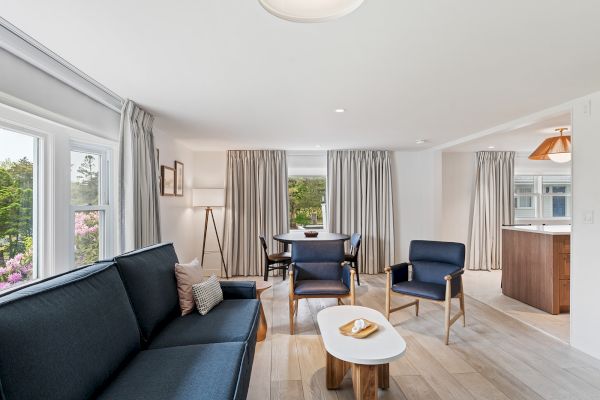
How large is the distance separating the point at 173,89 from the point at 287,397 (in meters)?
2.55

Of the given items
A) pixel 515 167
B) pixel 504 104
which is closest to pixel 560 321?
pixel 504 104

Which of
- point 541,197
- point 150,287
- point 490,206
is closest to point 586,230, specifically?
point 490,206

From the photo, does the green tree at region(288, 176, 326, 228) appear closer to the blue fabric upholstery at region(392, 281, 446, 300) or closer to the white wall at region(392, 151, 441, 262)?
the white wall at region(392, 151, 441, 262)

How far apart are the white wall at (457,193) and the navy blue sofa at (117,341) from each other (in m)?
5.09

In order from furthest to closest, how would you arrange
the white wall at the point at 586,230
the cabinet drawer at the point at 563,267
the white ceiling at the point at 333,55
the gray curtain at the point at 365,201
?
the gray curtain at the point at 365,201 → the cabinet drawer at the point at 563,267 → the white wall at the point at 586,230 → the white ceiling at the point at 333,55

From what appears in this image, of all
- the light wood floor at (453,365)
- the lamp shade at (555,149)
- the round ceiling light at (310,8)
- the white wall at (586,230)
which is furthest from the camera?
the lamp shade at (555,149)

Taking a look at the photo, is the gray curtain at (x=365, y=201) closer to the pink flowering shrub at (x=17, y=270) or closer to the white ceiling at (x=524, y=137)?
the white ceiling at (x=524, y=137)

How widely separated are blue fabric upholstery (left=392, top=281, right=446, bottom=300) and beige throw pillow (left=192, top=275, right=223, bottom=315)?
1.91 metres

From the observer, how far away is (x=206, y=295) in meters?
2.51

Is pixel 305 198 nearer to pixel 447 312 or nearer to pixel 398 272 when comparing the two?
pixel 398 272

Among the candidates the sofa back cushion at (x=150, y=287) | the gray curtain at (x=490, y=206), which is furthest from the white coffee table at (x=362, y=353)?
the gray curtain at (x=490, y=206)

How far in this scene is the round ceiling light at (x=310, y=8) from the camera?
1344 mm

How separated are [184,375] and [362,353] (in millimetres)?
1017

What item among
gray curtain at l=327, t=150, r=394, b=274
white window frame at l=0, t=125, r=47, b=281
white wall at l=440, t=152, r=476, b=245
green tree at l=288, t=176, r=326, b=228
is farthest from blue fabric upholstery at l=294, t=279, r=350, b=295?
white wall at l=440, t=152, r=476, b=245
